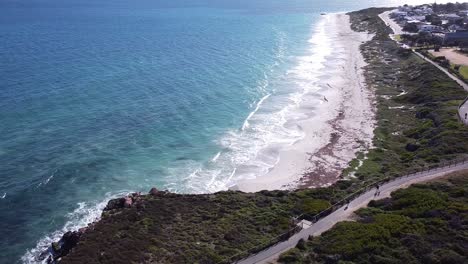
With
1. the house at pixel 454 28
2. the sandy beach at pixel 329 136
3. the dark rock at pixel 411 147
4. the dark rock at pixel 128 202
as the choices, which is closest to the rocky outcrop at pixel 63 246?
the dark rock at pixel 128 202

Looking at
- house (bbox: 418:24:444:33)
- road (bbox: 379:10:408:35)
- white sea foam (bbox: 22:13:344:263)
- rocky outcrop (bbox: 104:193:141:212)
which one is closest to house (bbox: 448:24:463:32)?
house (bbox: 418:24:444:33)

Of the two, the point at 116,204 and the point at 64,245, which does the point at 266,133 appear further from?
the point at 64,245

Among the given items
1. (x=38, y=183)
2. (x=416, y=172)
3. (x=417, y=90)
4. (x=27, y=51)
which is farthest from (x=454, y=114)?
(x=27, y=51)

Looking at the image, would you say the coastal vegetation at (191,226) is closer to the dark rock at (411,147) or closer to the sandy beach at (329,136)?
the sandy beach at (329,136)

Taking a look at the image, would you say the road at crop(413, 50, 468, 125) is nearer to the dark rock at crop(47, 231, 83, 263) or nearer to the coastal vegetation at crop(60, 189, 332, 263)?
the coastal vegetation at crop(60, 189, 332, 263)

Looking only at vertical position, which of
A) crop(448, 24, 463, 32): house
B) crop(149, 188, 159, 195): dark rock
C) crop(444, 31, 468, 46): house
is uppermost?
crop(448, 24, 463, 32): house

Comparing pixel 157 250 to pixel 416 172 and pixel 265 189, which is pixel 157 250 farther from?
pixel 416 172
